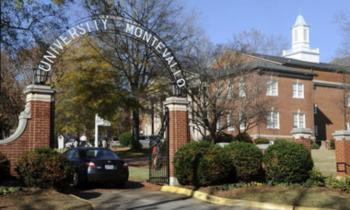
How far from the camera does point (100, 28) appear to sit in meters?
19.0

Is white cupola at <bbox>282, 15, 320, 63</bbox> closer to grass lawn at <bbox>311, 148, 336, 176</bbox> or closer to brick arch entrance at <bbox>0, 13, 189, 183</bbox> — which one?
grass lawn at <bbox>311, 148, 336, 176</bbox>

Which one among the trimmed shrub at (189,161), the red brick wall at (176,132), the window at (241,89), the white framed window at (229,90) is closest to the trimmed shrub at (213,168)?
the trimmed shrub at (189,161)

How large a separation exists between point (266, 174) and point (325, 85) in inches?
1801

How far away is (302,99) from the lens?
181 feet

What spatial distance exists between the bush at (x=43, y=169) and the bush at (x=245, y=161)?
5.28m

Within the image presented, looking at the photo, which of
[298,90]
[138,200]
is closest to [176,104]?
[138,200]

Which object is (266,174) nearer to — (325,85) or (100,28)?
(100,28)

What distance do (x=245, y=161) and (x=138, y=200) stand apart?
12.5ft

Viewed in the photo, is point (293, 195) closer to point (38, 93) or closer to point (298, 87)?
point (38, 93)

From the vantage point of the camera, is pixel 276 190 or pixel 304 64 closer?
pixel 276 190

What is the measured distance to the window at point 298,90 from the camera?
179ft

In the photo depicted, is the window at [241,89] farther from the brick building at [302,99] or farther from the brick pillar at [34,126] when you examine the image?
the brick pillar at [34,126]

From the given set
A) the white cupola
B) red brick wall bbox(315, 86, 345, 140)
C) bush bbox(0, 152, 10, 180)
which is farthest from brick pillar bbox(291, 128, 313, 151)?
the white cupola

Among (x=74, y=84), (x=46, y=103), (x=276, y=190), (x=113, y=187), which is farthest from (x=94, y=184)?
(x=74, y=84)
